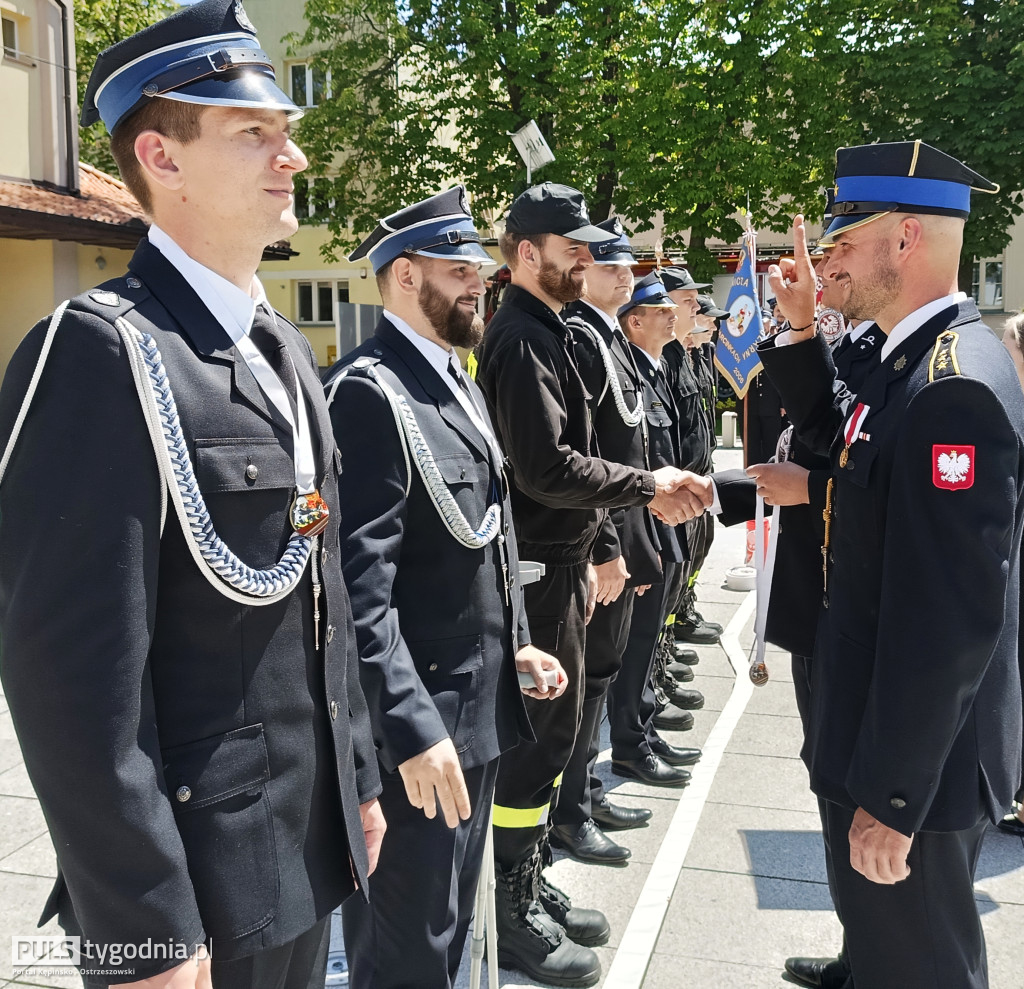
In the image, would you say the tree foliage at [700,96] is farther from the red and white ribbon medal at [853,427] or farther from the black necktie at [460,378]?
the red and white ribbon medal at [853,427]

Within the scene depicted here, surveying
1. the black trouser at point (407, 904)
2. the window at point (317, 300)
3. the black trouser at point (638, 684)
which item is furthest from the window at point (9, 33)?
the window at point (317, 300)

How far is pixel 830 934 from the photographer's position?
141 inches

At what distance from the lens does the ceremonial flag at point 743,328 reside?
576cm

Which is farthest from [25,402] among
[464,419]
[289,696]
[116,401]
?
[464,419]

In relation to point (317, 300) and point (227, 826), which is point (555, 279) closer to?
point (227, 826)

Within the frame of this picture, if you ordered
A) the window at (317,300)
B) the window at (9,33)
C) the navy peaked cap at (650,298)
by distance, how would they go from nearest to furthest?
the navy peaked cap at (650,298), the window at (9,33), the window at (317,300)

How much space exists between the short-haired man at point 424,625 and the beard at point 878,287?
1.06 meters

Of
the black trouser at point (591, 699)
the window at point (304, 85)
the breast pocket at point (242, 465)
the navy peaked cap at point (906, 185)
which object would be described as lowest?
the black trouser at point (591, 699)

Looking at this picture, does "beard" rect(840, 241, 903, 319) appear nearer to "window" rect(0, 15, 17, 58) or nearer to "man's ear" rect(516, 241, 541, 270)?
"man's ear" rect(516, 241, 541, 270)

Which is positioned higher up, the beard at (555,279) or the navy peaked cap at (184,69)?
the navy peaked cap at (184,69)

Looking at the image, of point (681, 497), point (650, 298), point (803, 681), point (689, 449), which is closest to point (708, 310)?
point (689, 449)

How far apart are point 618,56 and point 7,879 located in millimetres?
22285

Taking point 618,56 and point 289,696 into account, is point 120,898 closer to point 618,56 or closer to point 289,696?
point 289,696

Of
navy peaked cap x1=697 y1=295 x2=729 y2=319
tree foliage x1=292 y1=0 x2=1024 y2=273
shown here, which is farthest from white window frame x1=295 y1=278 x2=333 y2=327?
navy peaked cap x1=697 y1=295 x2=729 y2=319
